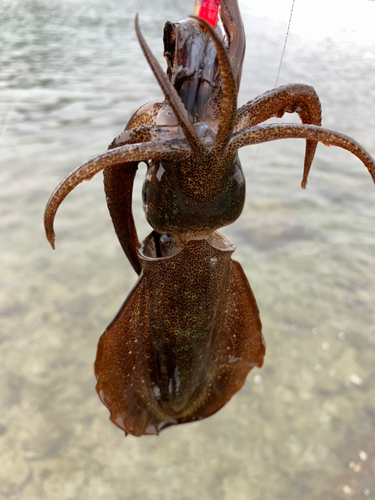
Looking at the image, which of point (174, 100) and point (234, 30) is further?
point (234, 30)

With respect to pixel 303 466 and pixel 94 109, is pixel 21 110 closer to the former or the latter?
pixel 94 109

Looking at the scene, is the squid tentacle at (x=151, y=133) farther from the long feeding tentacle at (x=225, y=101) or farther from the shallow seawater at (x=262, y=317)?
the shallow seawater at (x=262, y=317)

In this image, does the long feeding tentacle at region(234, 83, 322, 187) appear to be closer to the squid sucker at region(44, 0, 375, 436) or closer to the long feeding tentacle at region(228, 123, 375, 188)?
the squid sucker at region(44, 0, 375, 436)

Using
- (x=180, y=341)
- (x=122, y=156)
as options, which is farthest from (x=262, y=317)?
(x=122, y=156)

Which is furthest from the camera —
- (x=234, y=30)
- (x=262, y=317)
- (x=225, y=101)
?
(x=262, y=317)

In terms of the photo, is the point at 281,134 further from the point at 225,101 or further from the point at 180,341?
the point at 180,341

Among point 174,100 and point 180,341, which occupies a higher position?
point 174,100

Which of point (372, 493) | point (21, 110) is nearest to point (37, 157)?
point (21, 110)
